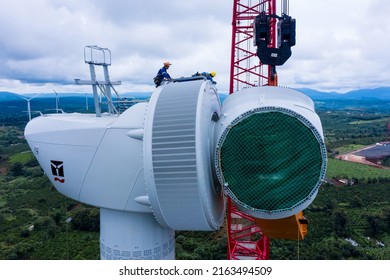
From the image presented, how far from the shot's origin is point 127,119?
7.33 metres

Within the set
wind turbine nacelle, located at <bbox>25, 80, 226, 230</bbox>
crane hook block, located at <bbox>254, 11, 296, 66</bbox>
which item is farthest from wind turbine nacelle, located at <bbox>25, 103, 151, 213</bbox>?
crane hook block, located at <bbox>254, 11, 296, 66</bbox>

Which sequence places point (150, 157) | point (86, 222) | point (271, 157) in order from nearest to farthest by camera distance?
point (271, 157) → point (150, 157) → point (86, 222)

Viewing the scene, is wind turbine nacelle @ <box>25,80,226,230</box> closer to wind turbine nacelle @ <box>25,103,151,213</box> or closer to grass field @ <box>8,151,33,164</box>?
wind turbine nacelle @ <box>25,103,151,213</box>

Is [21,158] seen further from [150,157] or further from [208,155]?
[208,155]

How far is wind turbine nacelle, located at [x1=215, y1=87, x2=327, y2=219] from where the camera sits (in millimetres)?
5836

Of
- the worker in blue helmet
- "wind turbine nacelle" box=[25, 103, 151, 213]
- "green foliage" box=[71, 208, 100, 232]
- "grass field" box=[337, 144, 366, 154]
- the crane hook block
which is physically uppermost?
the crane hook block

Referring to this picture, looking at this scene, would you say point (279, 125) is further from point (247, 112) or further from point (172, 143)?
point (172, 143)

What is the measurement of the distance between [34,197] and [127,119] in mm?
56148

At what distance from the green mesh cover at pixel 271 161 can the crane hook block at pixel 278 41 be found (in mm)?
2569

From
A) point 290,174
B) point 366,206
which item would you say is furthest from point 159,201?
point 366,206

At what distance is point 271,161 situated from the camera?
5934mm

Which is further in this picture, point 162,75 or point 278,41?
point 162,75

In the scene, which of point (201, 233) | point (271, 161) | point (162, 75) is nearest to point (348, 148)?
point (201, 233)

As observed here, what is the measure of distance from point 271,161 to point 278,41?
3.51 metres
